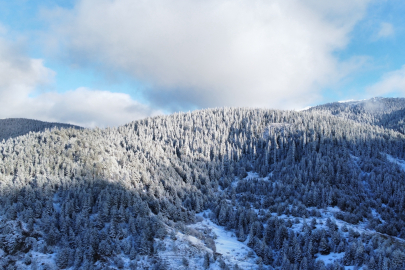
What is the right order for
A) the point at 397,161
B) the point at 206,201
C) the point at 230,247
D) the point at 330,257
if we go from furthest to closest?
the point at 397,161 → the point at 206,201 → the point at 230,247 → the point at 330,257

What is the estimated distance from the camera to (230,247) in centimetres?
8881

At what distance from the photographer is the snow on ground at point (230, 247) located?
78.9m

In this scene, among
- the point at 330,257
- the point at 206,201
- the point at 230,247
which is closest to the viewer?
the point at 330,257

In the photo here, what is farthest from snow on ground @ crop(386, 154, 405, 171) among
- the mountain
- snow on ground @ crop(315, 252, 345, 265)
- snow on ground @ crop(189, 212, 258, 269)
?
snow on ground @ crop(189, 212, 258, 269)

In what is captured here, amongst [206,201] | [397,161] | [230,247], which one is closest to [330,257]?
[230,247]

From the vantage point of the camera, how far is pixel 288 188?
125750 millimetres

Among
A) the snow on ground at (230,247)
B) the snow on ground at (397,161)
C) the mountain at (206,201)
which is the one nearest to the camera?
the mountain at (206,201)

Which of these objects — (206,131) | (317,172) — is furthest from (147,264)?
(206,131)

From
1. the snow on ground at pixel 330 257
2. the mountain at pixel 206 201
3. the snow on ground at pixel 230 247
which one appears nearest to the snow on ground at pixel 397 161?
the mountain at pixel 206 201

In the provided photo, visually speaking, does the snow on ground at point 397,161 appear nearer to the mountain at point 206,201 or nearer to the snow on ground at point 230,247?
the mountain at point 206,201

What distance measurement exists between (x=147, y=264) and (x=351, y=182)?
113 meters

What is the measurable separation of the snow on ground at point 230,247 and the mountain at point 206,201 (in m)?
0.61

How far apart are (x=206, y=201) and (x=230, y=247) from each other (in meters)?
36.7

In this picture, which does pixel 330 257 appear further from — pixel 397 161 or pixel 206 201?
pixel 397 161
